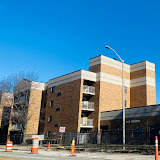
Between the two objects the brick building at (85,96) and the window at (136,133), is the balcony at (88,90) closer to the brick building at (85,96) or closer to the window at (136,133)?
the brick building at (85,96)

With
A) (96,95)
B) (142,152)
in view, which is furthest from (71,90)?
(142,152)

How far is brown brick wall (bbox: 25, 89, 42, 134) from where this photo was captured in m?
42.3

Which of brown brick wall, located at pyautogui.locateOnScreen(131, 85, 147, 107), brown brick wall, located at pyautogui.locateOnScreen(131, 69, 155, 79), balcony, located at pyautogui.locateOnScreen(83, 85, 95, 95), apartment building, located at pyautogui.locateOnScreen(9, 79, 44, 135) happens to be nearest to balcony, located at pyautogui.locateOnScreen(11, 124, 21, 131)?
apartment building, located at pyautogui.locateOnScreen(9, 79, 44, 135)

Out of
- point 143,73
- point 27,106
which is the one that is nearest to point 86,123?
point 27,106

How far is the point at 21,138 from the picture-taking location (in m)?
38.0

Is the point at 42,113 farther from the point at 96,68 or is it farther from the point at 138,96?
the point at 138,96

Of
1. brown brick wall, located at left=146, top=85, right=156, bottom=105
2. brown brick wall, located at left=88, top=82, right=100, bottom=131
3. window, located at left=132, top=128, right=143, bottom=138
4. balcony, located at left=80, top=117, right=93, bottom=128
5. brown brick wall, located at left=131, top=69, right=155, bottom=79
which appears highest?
brown brick wall, located at left=131, top=69, right=155, bottom=79

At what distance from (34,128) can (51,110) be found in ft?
17.0

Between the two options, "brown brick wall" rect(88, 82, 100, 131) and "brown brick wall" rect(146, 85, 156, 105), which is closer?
"brown brick wall" rect(88, 82, 100, 131)

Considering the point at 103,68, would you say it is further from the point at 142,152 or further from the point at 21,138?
the point at 142,152

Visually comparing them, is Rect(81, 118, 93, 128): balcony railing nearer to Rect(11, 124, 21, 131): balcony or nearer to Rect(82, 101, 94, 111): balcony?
Rect(82, 101, 94, 111): balcony

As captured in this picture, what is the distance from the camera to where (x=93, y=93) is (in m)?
37.1

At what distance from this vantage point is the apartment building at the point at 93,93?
3612 centimetres

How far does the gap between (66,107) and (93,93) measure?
4949 millimetres
